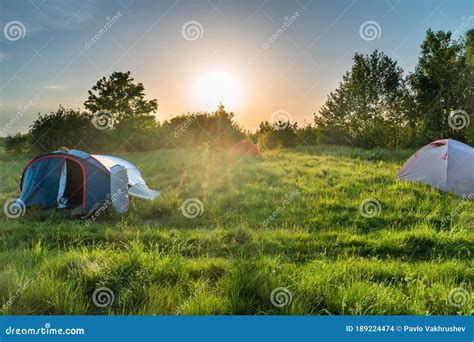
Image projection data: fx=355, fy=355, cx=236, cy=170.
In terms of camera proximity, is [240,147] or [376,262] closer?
[376,262]

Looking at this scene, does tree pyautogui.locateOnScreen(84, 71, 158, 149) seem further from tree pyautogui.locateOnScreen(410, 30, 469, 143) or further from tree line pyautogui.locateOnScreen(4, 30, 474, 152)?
tree pyautogui.locateOnScreen(410, 30, 469, 143)

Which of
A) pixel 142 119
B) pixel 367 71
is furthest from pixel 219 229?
pixel 367 71

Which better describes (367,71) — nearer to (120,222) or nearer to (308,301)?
(120,222)

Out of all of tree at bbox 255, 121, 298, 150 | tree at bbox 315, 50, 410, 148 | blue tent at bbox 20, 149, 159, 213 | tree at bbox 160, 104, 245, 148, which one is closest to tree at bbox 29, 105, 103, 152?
tree at bbox 160, 104, 245, 148

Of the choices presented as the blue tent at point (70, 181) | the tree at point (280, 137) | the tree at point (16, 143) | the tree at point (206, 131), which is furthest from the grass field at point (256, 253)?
the tree at point (280, 137)

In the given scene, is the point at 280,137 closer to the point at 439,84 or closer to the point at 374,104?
the point at 374,104

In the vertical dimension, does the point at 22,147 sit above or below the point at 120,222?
above

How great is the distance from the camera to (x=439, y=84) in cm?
2106

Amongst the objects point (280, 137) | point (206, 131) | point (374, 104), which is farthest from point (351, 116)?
point (206, 131)

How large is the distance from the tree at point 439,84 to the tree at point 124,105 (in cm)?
1814

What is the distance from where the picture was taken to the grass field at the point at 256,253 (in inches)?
122

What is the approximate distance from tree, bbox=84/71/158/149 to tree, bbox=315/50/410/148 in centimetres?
1521

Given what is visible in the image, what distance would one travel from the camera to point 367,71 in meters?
26.2

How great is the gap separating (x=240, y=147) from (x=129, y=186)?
11573 mm
